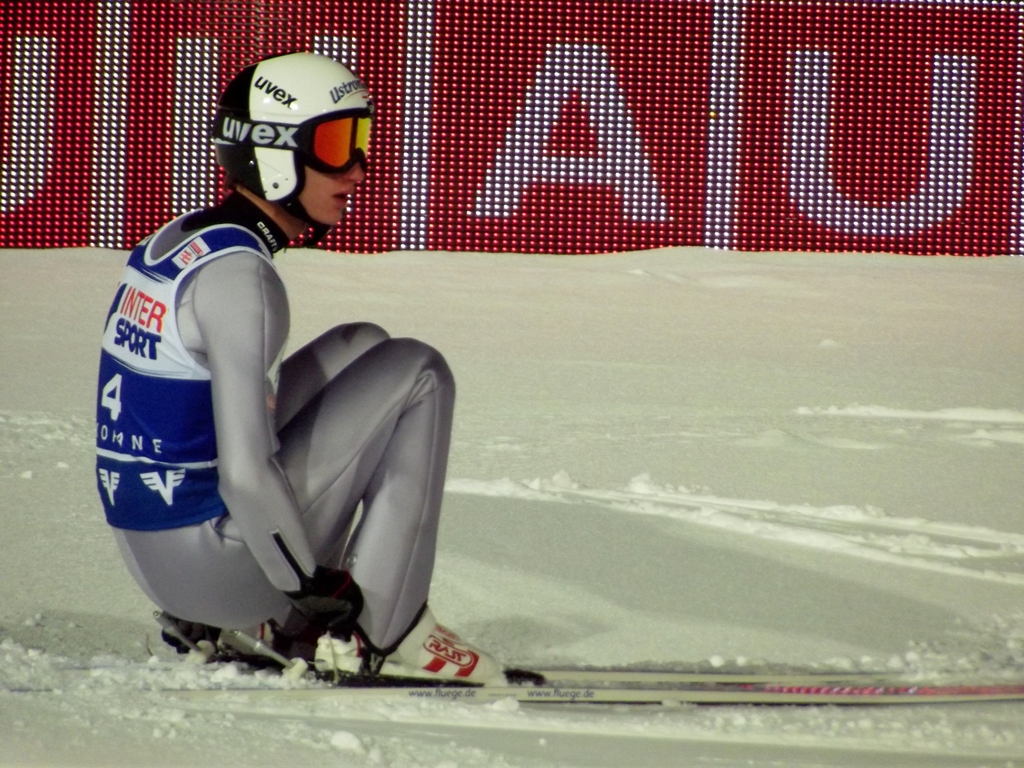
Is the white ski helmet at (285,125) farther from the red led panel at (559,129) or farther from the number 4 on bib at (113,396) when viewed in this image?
the red led panel at (559,129)

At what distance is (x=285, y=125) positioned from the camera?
142 cm

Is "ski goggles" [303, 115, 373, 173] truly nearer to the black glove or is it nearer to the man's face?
the man's face

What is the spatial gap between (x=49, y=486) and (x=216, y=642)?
1139 millimetres

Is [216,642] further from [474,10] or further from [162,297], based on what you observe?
[474,10]

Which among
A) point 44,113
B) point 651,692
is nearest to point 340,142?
point 651,692

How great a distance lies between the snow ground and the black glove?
0.40 feet

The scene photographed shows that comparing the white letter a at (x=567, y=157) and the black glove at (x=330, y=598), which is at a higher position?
the white letter a at (x=567, y=157)

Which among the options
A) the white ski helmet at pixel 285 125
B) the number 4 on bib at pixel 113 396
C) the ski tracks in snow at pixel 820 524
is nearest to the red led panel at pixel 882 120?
the ski tracks in snow at pixel 820 524

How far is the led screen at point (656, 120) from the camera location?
6.02 m

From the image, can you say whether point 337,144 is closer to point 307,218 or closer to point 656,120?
point 307,218

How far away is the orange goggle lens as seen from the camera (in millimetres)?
1436

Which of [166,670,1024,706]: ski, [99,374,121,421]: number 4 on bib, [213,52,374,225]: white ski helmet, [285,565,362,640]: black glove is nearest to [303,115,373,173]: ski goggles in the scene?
[213,52,374,225]: white ski helmet

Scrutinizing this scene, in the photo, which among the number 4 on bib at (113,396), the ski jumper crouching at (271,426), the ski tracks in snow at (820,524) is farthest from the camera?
the ski tracks in snow at (820,524)

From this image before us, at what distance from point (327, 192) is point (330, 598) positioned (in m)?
0.48
